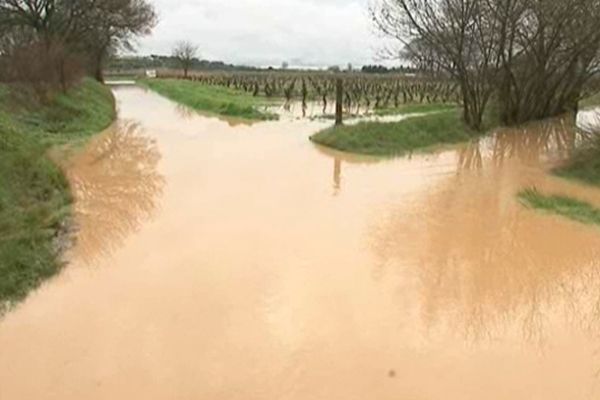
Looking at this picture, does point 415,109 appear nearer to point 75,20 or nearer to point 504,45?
point 504,45

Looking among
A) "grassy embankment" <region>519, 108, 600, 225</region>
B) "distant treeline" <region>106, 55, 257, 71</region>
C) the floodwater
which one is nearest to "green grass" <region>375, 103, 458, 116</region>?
"grassy embankment" <region>519, 108, 600, 225</region>

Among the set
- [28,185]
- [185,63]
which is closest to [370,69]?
[185,63]

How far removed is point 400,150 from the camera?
15.5m

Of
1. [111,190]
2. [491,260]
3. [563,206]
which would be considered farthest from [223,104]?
[491,260]

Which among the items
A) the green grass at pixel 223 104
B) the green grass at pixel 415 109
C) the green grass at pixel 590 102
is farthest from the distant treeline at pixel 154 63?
the green grass at pixel 590 102

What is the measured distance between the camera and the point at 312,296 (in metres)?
6.44

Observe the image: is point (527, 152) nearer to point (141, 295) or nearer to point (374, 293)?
point (374, 293)

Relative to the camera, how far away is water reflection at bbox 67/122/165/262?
8.48 m

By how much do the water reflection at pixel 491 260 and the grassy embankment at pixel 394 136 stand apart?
3372 mm

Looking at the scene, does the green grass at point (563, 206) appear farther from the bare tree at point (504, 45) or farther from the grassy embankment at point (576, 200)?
the bare tree at point (504, 45)

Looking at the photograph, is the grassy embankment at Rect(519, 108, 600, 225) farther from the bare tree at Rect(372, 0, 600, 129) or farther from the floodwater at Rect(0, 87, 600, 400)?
the bare tree at Rect(372, 0, 600, 129)

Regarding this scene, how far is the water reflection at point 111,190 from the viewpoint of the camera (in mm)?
A: 8477

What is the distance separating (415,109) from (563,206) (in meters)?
16.5

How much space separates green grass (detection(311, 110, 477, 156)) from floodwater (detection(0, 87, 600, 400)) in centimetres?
314
